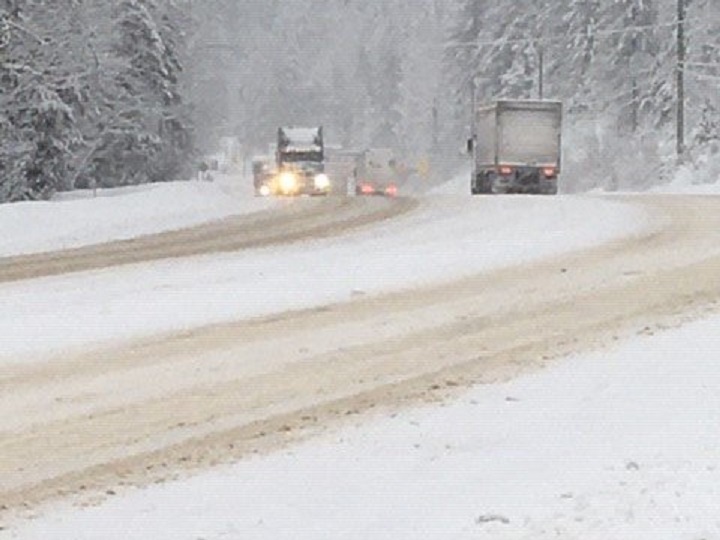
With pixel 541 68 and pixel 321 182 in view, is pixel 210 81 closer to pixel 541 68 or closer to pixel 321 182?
pixel 541 68

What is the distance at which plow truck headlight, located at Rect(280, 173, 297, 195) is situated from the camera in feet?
170

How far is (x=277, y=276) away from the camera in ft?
51.6

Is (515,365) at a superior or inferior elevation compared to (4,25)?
inferior

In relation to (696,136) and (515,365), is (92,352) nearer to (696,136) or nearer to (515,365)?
(515,365)

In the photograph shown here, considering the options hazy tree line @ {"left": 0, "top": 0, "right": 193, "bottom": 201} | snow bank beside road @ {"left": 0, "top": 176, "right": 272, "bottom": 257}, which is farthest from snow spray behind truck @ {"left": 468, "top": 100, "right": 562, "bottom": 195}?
snow bank beside road @ {"left": 0, "top": 176, "right": 272, "bottom": 257}

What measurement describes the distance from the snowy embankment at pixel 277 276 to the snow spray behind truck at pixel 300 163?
2802 cm

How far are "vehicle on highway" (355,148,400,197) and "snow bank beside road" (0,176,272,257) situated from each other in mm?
34594

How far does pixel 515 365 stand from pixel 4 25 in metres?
26.8

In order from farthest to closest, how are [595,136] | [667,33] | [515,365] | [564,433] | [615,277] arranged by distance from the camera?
[595,136] → [667,33] → [615,277] → [515,365] → [564,433]

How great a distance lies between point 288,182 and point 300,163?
202 cm

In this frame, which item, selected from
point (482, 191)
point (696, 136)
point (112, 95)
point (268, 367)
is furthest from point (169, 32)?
point (268, 367)

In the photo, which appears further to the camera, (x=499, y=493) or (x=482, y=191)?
(x=482, y=191)

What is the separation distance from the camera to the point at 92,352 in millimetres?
A: 10742

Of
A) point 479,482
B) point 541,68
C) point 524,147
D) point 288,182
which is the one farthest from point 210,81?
point 479,482
